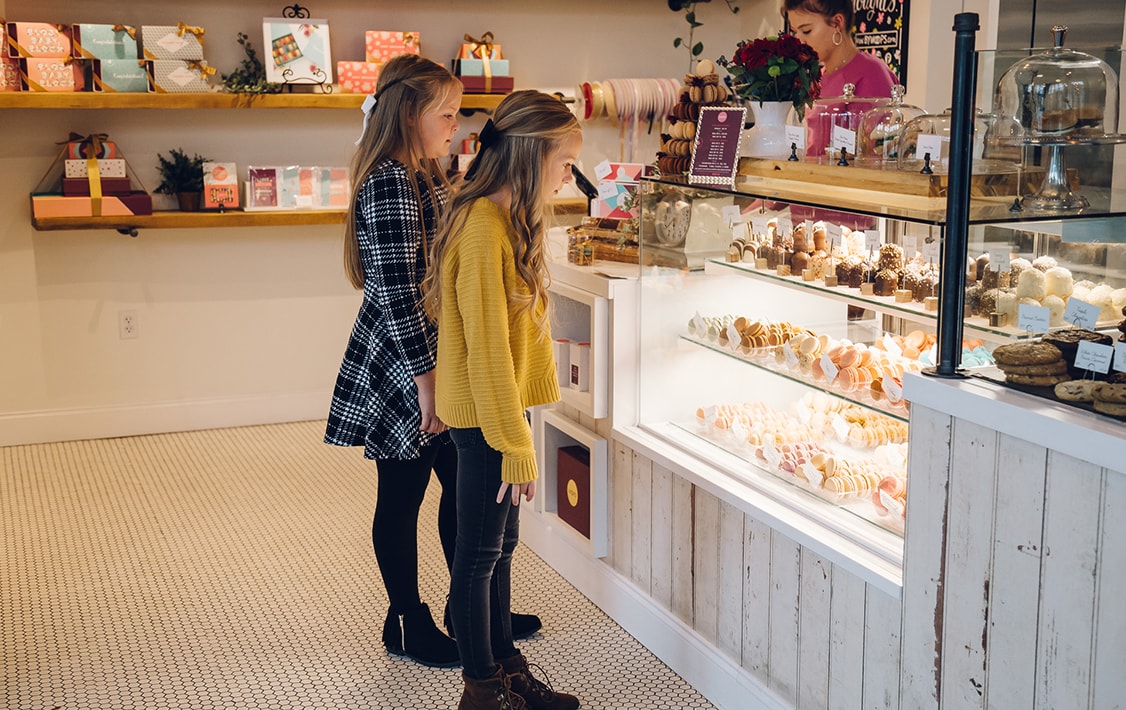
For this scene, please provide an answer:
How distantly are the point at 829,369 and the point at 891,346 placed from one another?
0.14 metres

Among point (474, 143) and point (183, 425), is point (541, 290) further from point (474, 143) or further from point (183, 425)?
point (183, 425)

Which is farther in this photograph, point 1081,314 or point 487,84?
point 487,84

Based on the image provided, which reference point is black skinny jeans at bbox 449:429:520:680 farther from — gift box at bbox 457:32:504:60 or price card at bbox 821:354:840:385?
gift box at bbox 457:32:504:60

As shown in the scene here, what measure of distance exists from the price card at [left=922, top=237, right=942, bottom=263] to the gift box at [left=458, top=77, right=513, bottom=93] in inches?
123

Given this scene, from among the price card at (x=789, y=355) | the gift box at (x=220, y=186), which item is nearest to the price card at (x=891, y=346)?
the price card at (x=789, y=355)

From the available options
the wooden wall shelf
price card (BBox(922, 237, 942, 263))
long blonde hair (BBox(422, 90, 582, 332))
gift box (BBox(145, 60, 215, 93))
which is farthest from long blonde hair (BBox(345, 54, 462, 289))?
gift box (BBox(145, 60, 215, 93))

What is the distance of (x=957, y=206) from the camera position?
186 centimetres

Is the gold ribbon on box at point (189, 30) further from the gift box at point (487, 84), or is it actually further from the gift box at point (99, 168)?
the gift box at point (487, 84)

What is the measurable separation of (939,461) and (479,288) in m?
0.87

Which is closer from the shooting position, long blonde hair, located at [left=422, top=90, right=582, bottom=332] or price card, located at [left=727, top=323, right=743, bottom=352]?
long blonde hair, located at [left=422, top=90, right=582, bottom=332]

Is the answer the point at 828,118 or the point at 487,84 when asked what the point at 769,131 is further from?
the point at 487,84

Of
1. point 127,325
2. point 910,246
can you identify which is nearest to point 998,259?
point 910,246

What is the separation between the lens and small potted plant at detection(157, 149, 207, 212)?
15.2ft

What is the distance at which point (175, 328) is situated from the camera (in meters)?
4.90
